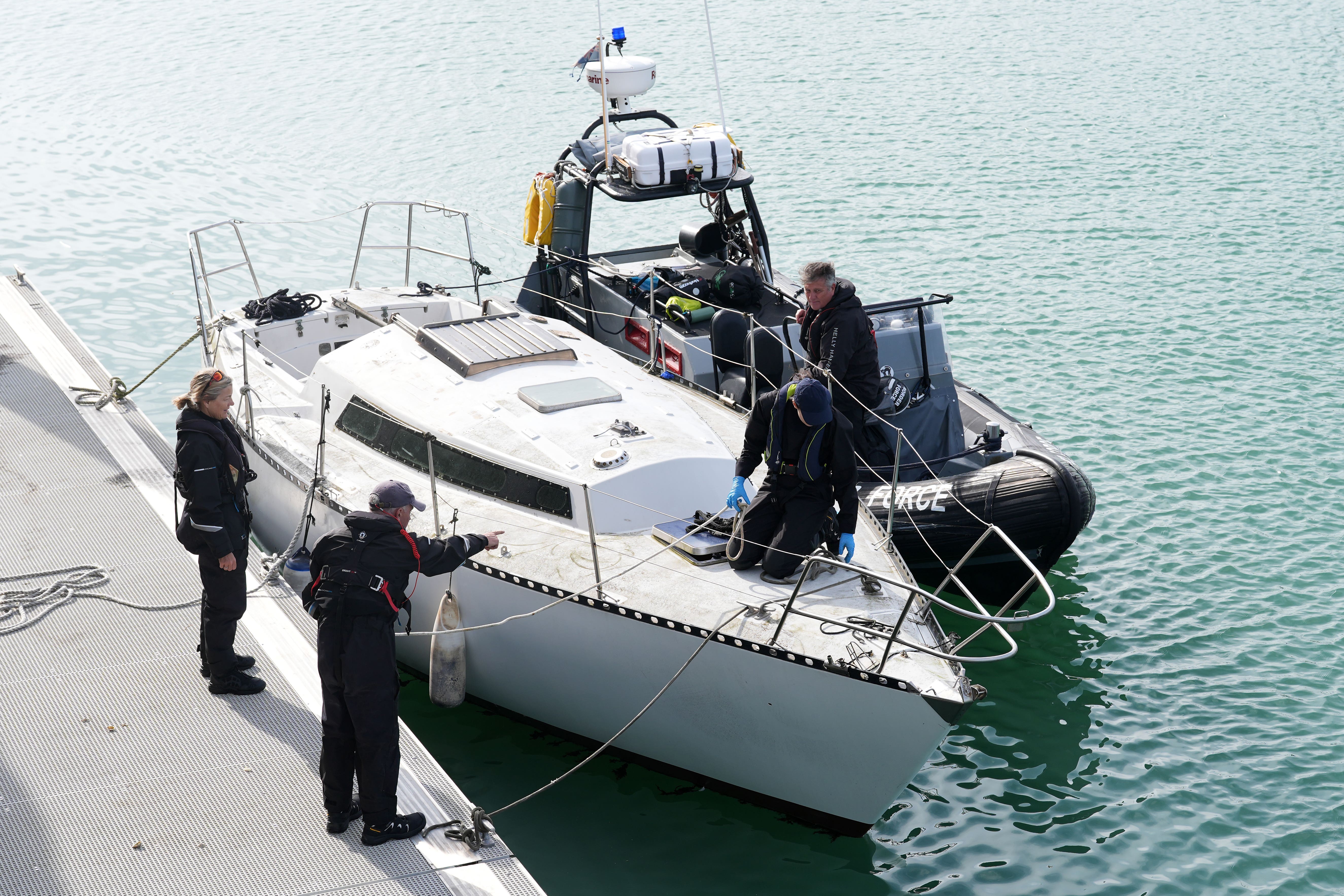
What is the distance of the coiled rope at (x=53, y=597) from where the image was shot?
6277mm

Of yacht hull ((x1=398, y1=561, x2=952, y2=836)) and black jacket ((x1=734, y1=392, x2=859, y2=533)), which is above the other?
black jacket ((x1=734, y1=392, x2=859, y2=533))

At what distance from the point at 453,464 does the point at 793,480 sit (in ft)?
7.28

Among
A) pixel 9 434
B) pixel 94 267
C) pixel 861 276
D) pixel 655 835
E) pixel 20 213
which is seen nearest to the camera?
pixel 655 835

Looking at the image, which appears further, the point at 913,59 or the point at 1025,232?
the point at 913,59

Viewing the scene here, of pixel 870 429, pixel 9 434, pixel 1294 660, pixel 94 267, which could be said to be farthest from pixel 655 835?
pixel 94 267

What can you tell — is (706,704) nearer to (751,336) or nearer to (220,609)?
(220,609)

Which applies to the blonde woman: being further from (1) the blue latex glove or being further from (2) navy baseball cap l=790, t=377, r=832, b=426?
(2) navy baseball cap l=790, t=377, r=832, b=426

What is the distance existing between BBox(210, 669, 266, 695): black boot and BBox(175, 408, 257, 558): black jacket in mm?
695

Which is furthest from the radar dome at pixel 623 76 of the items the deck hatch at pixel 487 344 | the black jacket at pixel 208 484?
the black jacket at pixel 208 484

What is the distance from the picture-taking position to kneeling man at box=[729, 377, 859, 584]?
6066mm

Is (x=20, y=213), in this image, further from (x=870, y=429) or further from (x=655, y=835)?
(x=655, y=835)

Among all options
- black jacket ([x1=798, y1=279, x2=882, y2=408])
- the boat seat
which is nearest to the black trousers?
black jacket ([x1=798, y1=279, x2=882, y2=408])

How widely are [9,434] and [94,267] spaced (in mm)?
7726

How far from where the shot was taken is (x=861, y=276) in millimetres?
14305
